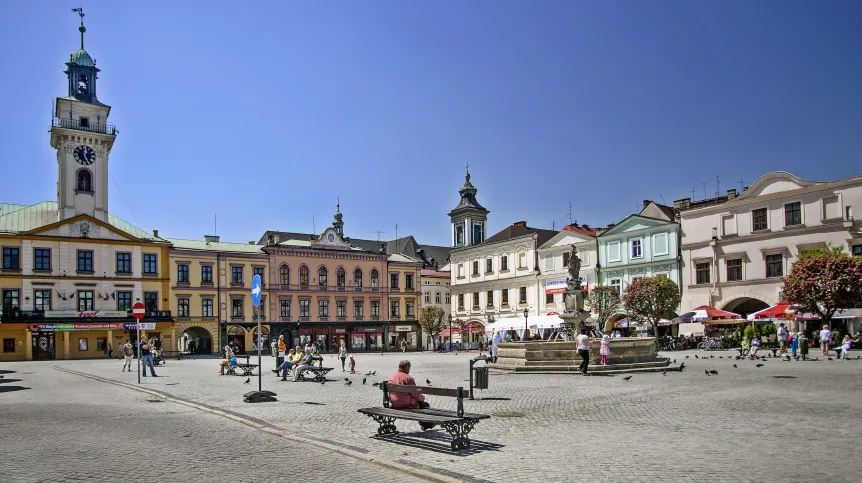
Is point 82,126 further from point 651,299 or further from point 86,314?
point 651,299

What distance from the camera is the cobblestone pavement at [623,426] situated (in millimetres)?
8688

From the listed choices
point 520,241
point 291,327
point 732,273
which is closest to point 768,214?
point 732,273

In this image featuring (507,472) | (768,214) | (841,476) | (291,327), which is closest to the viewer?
(841,476)

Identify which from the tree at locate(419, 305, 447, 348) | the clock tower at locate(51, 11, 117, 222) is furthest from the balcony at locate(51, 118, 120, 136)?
the tree at locate(419, 305, 447, 348)

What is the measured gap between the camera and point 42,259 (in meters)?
54.8

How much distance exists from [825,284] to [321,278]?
45.5 m

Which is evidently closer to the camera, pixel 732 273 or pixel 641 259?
pixel 732 273

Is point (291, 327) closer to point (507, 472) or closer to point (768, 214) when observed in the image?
point (768, 214)

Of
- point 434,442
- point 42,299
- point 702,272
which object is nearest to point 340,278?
point 42,299

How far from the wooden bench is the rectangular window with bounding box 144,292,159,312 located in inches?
2061

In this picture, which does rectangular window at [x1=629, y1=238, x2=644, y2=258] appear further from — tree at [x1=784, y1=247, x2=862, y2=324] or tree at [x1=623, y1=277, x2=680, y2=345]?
tree at [x1=784, y1=247, x2=862, y2=324]

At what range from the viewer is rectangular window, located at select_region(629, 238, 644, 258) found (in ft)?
178

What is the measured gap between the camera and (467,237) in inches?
3381

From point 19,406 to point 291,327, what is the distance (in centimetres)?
5002
